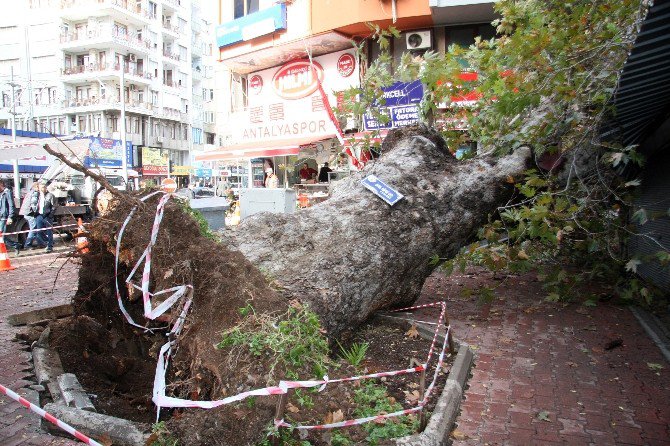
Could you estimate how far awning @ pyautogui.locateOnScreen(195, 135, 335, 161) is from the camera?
722 inches

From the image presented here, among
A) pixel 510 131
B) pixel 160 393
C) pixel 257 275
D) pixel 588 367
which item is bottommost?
pixel 588 367

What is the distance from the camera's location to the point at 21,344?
544cm

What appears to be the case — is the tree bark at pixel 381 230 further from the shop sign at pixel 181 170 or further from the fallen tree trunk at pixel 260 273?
the shop sign at pixel 181 170

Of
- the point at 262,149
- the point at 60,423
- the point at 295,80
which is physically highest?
the point at 295,80

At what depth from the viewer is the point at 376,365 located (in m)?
4.65

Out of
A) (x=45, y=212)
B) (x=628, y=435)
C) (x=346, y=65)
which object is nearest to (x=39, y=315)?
(x=628, y=435)

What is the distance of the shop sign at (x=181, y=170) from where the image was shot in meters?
54.0

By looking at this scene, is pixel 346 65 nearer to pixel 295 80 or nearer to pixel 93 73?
pixel 295 80

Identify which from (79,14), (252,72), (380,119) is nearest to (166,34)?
(79,14)

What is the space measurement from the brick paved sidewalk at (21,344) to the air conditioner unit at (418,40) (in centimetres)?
1210

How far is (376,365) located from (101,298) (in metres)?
2.67

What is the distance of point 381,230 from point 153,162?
48.1 m

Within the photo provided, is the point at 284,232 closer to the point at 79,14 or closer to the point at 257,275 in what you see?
the point at 257,275

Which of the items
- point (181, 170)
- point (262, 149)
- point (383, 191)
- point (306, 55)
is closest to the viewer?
point (383, 191)
